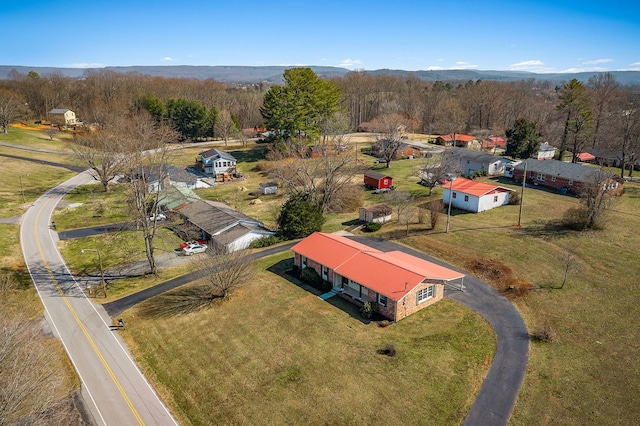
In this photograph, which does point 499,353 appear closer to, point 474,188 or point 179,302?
point 179,302

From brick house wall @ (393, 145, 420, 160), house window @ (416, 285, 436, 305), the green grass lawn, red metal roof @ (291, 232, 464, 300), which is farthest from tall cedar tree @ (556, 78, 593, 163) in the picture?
the green grass lawn

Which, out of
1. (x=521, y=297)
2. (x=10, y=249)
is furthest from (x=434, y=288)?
(x=10, y=249)

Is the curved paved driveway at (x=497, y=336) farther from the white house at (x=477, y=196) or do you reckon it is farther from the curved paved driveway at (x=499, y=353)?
the white house at (x=477, y=196)

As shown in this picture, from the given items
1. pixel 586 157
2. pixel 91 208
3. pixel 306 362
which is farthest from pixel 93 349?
pixel 586 157

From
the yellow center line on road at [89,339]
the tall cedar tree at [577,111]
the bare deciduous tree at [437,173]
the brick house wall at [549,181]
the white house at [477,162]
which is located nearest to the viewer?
the yellow center line on road at [89,339]

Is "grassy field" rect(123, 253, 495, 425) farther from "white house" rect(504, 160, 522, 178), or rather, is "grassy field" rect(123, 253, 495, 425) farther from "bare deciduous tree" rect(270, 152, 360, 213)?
"white house" rect(504, 160, 522, 178)

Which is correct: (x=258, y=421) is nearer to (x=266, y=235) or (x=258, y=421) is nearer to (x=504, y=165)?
(x=266, y=235)

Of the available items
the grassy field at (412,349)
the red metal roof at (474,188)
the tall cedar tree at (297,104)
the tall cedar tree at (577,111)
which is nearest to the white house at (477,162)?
the red metal roof at (474,188)

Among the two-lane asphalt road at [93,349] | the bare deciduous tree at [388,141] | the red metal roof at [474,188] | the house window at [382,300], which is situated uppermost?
the bare deciduous tree at [388,141]
